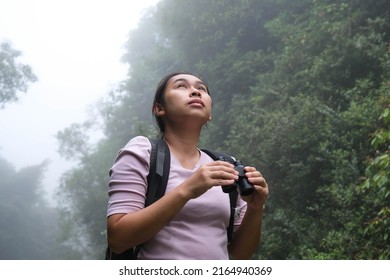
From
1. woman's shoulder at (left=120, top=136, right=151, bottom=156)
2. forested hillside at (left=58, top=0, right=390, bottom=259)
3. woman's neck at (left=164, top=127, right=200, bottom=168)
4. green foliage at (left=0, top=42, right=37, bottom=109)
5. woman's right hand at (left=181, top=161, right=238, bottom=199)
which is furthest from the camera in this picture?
green foliage at (left=0, top=42, right=37, bottom=109)

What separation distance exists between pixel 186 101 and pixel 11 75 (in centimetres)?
1477

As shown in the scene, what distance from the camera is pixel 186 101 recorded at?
107 cm

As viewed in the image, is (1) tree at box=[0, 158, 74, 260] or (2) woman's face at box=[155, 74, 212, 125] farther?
(1) tree at box=[0, 158, 74, 260]

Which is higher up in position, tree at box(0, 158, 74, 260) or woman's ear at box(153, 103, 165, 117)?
tree at box(0, 158, 74, 260)

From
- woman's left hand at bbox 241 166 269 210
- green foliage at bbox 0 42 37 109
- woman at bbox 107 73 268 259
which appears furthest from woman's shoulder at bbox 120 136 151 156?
green foliage at bbox 0 42 37 109

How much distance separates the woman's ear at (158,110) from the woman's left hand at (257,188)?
1.11ft

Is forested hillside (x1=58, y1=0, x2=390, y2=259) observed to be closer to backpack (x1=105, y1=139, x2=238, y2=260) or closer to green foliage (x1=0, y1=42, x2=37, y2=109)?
backpack (x1=105, y1=139, x2=238, y2=260)

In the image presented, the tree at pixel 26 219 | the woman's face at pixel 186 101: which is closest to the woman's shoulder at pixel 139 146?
the woman's face at pixel 186 101

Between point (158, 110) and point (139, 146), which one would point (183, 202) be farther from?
point (158, 110)

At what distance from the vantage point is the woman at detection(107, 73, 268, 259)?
32.9 inches

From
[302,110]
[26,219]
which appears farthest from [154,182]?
[26,219]

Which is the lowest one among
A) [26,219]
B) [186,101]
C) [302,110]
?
[186,101]

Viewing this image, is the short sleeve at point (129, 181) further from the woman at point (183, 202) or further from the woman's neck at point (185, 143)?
the woman's neck at point (185, 143)

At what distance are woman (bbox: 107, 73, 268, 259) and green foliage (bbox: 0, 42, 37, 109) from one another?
569 inches
